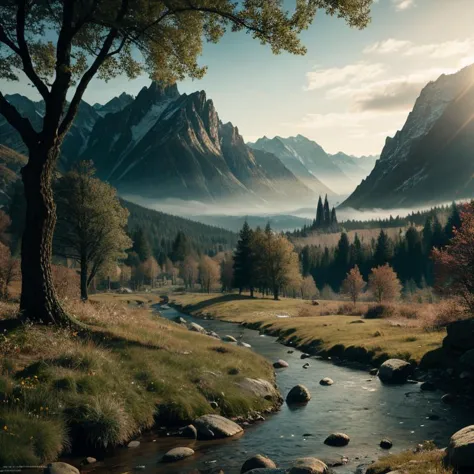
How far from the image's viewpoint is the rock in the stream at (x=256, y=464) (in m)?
15.2

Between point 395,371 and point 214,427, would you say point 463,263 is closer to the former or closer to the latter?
point 395,371

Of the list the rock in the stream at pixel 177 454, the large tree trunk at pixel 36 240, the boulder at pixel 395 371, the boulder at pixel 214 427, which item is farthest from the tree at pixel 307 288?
the rock in the stream at pixel 177 454

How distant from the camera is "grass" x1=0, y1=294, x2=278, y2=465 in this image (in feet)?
48.9

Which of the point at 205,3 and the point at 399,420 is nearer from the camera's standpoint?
the point at 205,3

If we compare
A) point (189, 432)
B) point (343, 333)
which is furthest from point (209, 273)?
point (189, 432)

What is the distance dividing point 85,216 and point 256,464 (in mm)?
40796

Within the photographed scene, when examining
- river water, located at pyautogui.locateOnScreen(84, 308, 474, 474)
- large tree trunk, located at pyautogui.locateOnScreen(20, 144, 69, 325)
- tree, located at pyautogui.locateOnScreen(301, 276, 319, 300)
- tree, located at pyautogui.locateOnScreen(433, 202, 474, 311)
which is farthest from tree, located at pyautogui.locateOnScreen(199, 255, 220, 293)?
large tree trunk, located at pyautogui.locateOnScreen(20, 144, 69, 325)

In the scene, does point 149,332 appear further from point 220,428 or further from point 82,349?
point 220,428

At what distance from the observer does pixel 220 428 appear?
61.5 feet

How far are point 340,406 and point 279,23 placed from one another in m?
20.0

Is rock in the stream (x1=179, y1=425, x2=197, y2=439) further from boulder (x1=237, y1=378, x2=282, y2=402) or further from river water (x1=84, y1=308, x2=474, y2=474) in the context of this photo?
boulder (x1=237, y1=378, x2=282, y2=402)

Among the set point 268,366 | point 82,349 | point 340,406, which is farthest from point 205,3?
point 268,366

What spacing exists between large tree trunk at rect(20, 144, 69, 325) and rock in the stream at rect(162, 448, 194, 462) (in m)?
9.13

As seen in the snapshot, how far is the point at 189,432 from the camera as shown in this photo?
1823cm
